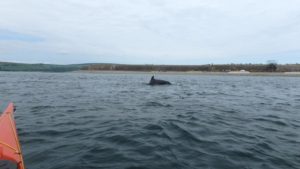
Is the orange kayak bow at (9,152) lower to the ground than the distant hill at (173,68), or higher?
lower

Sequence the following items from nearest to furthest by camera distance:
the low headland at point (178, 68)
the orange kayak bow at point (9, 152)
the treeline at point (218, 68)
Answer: the orange kayak bow at point (9, 152), the treeline at point (218, 68), the low headland at point (178, 68)

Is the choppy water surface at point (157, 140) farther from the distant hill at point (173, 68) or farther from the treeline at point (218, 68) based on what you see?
the distant hill at point (173, 68)

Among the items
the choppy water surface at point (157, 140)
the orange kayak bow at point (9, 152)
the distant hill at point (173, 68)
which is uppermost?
the distant hill at point (173, 68)

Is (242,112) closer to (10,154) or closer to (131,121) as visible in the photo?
(131,121)

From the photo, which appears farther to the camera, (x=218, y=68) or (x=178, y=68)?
(x=178, y=68)

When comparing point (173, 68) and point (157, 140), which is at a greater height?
point (173, 68)

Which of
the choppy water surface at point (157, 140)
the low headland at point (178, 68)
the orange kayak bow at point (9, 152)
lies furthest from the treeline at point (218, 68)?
the orange kayak bow at point (9, 152)

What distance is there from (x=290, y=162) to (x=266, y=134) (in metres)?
3.20

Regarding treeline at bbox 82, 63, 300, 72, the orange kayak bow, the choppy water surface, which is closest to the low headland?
treeline at bbox 82, 63, 300, 72

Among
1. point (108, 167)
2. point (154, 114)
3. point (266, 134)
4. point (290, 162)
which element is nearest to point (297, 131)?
point (266, 134)

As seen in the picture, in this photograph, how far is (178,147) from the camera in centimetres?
837

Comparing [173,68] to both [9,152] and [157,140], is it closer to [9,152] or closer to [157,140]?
[157,140]

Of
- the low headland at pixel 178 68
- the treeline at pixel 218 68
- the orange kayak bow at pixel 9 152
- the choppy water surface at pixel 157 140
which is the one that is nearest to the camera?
the orange kayak bow at pixel 9 152

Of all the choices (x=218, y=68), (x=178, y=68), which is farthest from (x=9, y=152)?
(x=178, y=68)
